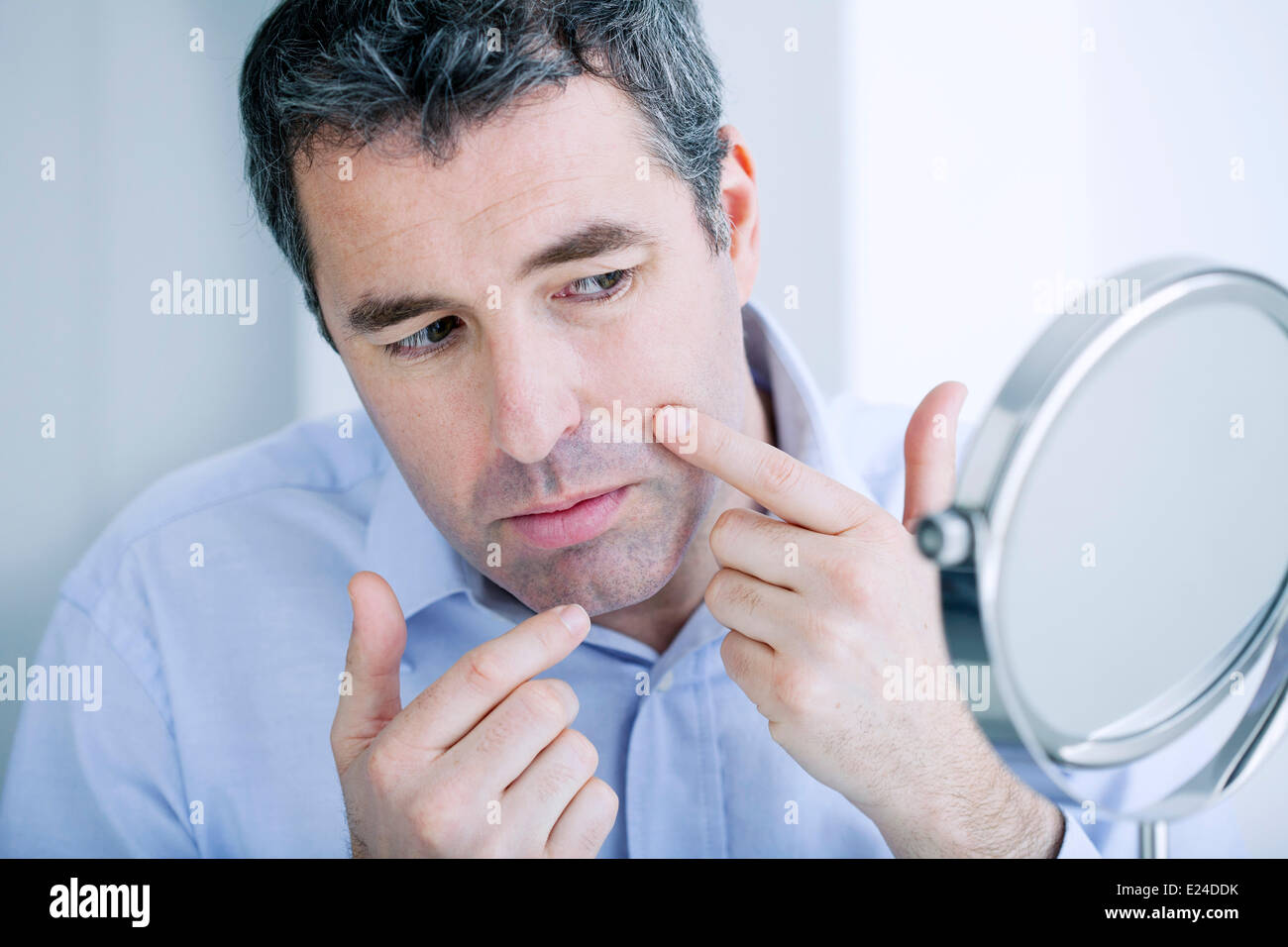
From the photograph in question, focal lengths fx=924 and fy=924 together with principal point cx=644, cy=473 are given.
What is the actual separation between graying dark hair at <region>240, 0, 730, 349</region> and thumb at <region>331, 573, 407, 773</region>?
0.36 metres

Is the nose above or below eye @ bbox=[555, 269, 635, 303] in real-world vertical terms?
below

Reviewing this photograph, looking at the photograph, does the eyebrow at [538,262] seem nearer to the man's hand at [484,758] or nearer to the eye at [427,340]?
the eye at [427,340]

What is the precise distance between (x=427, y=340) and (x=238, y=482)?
55 cm

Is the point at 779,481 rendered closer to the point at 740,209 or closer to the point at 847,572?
the point at 847,572

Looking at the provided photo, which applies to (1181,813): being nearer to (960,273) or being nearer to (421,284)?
(421,284)

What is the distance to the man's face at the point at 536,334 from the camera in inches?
34.6

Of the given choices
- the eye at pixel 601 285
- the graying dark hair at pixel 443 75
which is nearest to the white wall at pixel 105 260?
the graying dark hair at pixel 443 75

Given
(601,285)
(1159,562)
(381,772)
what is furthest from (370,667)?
(1159,562)

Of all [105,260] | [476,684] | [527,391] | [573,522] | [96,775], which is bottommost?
[96,775]

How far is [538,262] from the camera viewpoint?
0.88 metres

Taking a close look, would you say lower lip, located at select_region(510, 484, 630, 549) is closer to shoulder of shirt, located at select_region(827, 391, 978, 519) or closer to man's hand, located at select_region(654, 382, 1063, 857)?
man's hand, located at select_region(654, 382, 1063, 857)

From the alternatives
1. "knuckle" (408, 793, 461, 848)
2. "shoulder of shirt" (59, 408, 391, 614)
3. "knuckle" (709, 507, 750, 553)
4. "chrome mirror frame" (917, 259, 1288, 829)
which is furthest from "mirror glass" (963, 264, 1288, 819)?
"shoulder of shirt" (59, 408, 391, 614)

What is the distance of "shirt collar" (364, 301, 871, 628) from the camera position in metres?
1.19
